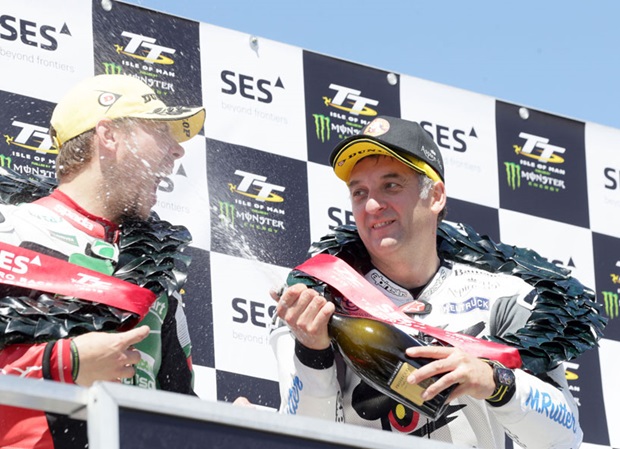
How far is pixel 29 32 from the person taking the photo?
4.22 meters

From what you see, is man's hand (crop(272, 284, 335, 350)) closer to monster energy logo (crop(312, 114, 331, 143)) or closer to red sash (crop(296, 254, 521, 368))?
red sash (crop(296, 254, 521, 368))

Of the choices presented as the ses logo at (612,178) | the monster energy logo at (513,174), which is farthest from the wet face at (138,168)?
the ses logo at (612,178)

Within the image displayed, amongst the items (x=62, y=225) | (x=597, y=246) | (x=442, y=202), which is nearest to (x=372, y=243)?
(x=442, y=202)

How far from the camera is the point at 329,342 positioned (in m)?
3.15

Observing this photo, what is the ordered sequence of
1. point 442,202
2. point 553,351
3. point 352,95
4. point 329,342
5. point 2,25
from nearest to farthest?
point 329,342, point 553,351, point 442,202, point 2,25, point 352,95

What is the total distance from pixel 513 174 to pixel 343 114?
0.84 meters

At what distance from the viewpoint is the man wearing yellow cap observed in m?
2.88

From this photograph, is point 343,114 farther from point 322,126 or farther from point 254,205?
point 254,205

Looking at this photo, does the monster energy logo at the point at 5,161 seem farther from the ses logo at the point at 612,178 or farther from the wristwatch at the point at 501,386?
the ses logo at the point at 612,178

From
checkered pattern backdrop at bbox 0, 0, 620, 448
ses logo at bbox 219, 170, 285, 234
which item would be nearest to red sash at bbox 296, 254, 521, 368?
checkered pattern backdrop at bbox 0, 0, 620, 448

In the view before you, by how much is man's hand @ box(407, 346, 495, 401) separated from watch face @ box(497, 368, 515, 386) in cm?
3

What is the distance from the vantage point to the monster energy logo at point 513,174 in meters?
A: 5.30

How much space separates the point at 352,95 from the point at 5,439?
2505 millimetres

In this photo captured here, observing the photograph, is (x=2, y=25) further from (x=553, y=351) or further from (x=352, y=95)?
(x=553, y=351)
